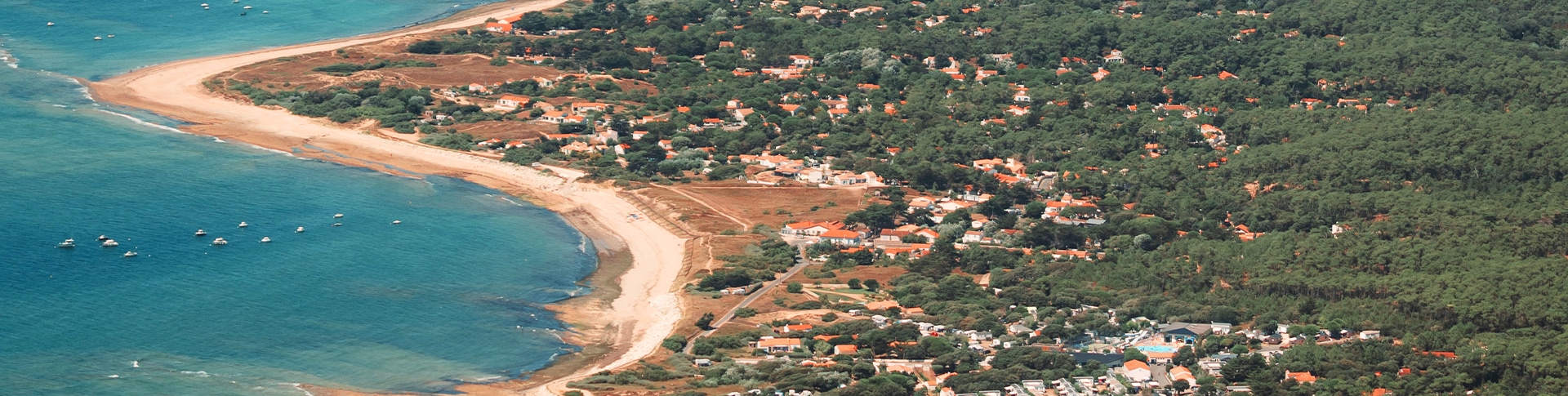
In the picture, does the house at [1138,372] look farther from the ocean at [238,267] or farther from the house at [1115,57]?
the house at [1115,57]

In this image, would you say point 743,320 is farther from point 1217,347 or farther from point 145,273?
point 145,273

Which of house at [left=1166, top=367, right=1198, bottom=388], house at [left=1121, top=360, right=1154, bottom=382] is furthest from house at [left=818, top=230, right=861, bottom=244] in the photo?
house at [left=1166, top=367, right=1198, bottom=388]

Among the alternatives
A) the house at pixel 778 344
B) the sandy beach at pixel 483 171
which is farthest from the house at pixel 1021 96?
the house at pixel 778 344

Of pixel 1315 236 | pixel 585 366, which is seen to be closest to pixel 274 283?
pixel 585 366

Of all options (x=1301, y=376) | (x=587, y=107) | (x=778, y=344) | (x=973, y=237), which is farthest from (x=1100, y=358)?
(x=587, y=107)

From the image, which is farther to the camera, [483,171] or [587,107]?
[587,107]

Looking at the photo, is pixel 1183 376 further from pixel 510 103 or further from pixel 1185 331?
pixel 510 103
